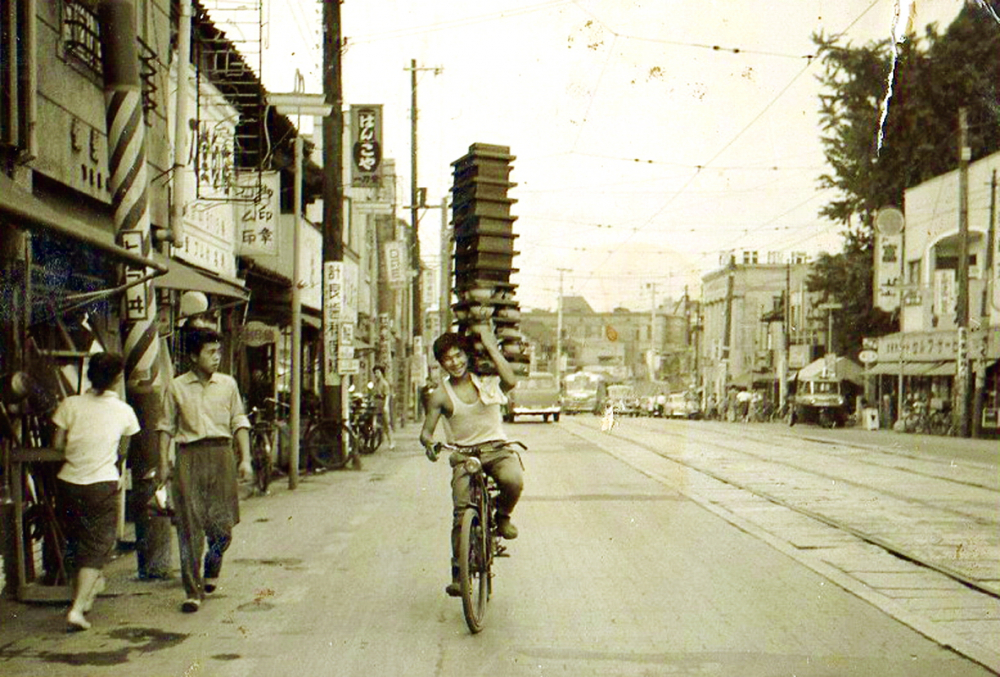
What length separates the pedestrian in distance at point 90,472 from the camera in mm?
7914

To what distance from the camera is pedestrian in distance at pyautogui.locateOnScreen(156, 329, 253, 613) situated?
851cm

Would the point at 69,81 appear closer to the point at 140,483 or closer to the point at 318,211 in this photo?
the point at 140,483

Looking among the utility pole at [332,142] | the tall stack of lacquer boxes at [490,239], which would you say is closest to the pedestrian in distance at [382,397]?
the utility pole at [332,142]

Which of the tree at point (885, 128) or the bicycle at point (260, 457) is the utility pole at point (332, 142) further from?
the tree at point (885, 128)

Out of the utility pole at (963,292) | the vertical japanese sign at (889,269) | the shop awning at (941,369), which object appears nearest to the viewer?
the utility pole at (963,292)

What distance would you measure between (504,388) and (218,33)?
11.9 meters

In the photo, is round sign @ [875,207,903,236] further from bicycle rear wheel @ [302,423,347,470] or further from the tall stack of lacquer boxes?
the tall stack of lacquer boxes

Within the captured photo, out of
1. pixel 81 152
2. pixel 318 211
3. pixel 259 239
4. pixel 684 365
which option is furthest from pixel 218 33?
pixel 684 365

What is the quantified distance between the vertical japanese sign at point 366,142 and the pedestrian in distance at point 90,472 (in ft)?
69.2

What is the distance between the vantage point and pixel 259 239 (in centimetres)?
2164

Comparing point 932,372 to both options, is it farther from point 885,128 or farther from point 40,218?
point 40,218

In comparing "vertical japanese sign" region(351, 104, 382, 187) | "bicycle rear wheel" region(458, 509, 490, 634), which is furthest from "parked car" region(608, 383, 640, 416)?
"bicycle rear wheel" region(458, 509, 490, 634)

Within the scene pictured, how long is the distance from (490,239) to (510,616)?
575 centimetres

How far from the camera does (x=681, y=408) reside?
2960 inches
